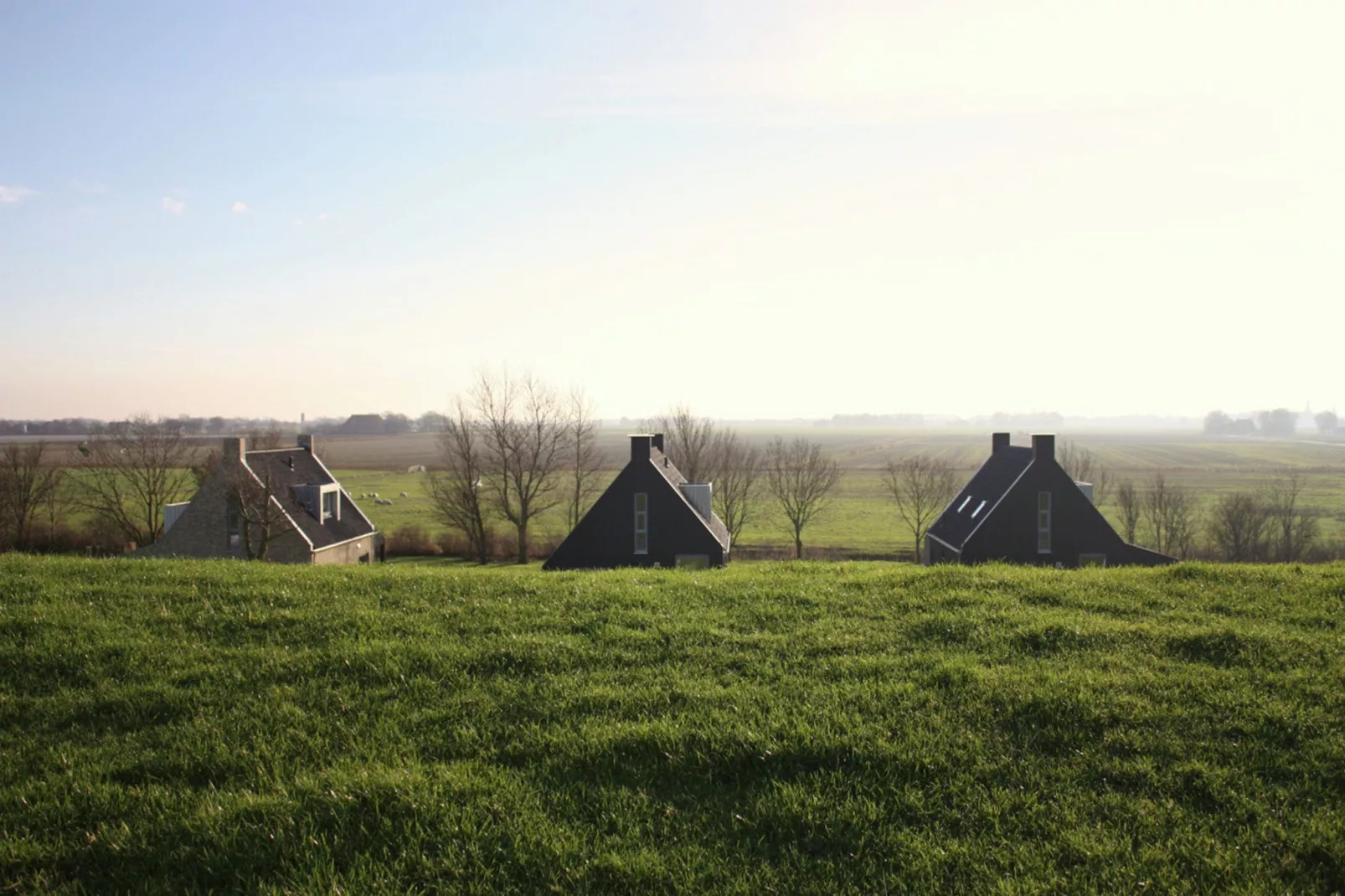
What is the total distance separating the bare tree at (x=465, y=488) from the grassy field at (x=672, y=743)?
48036 millimetres

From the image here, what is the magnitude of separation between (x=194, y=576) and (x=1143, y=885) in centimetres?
1194

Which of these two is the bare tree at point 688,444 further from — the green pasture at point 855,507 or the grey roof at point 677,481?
the grey roof at point 677,481

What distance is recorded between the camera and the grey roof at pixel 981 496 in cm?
3605

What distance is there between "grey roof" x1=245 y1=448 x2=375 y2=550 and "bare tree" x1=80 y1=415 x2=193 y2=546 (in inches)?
674

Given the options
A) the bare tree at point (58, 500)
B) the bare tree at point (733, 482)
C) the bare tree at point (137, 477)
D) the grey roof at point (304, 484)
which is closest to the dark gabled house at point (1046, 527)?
the bare tree at point (733, 482)

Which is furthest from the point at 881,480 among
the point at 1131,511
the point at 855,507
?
the point at 1131,511

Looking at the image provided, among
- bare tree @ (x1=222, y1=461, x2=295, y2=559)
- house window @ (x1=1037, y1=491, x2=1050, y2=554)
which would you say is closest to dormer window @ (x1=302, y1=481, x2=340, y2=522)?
bare tree @ (x1=222, y1=461, x2=295, y2=559)

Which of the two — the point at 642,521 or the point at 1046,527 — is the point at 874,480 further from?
the point at 642,521

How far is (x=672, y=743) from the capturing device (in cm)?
605

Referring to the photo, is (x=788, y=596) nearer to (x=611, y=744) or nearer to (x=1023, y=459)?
(x=611, y=744)

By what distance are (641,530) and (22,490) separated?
165ft

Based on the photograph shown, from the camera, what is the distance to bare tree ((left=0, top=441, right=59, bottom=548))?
172 feet

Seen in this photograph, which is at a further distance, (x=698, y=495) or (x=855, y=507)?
(x=855, y=507)

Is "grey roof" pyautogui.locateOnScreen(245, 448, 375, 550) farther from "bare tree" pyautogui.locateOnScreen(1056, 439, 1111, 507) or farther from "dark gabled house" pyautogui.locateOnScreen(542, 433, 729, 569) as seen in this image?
"bare tree" pyautogui.locateOnScreen(1056, 439, 1111, 507)
